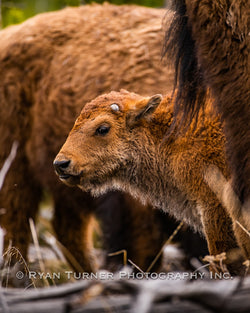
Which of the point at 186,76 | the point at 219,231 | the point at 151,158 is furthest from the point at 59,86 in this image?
the point at 219,231

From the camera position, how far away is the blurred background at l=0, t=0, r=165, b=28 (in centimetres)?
720

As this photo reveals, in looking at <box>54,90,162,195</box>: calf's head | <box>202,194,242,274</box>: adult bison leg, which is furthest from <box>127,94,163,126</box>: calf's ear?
<box>202,194,242,274</box>: adult bison leg

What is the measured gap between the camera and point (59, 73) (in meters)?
5.74

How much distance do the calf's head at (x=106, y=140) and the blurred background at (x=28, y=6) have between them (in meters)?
3.47

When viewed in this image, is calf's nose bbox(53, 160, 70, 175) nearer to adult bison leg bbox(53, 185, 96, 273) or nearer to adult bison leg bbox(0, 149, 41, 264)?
adult bison leg bbox(0, 149, 41, 264)

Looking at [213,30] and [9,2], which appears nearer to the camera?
[213,30]

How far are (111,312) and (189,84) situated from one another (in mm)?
2168

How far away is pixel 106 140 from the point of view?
392 cm

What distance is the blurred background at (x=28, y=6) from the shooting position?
7203 mm

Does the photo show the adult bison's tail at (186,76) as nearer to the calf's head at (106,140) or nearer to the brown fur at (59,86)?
the calf's head at (106,140)

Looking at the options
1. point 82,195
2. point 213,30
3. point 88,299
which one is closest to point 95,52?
point 82,195

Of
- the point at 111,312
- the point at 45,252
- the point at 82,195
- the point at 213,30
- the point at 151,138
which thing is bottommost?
the point at 45,252

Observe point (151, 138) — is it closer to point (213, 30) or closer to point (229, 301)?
point (213, 30)

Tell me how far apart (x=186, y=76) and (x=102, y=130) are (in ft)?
2.12
